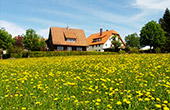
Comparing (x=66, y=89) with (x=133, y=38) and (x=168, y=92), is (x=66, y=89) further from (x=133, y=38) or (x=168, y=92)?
(x=133, y=38)

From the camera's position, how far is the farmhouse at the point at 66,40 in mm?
42409

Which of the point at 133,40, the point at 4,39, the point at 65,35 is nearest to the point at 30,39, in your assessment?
the point at 4,39

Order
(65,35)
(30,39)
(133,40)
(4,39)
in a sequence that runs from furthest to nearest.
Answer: (133,40)
(65,35)
(4,39)
(30,39)

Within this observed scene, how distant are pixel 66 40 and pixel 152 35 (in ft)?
107

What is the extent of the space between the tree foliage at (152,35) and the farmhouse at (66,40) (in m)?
24.6

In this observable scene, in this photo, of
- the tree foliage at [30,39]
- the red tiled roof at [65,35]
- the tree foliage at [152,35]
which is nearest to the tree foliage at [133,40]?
the tree foliage at [152,35]

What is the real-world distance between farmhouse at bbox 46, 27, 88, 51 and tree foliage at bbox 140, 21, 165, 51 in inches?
968

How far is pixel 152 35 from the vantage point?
5169cm

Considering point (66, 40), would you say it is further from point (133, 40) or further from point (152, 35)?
point (133, 40)

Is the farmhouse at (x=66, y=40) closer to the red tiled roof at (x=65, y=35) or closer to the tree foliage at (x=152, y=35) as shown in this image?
the red tiled roof at (x=65, y=35)

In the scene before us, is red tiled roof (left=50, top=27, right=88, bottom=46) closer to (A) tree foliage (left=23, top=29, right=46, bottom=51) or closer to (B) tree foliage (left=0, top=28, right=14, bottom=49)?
(A) tree foliage (left=23, top=29, right=46, bottom=51)

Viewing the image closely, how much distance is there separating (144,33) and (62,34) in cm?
3158

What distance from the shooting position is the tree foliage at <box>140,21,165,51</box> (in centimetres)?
5044

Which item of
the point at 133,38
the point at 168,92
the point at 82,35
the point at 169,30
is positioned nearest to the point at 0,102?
the point at 168,92
